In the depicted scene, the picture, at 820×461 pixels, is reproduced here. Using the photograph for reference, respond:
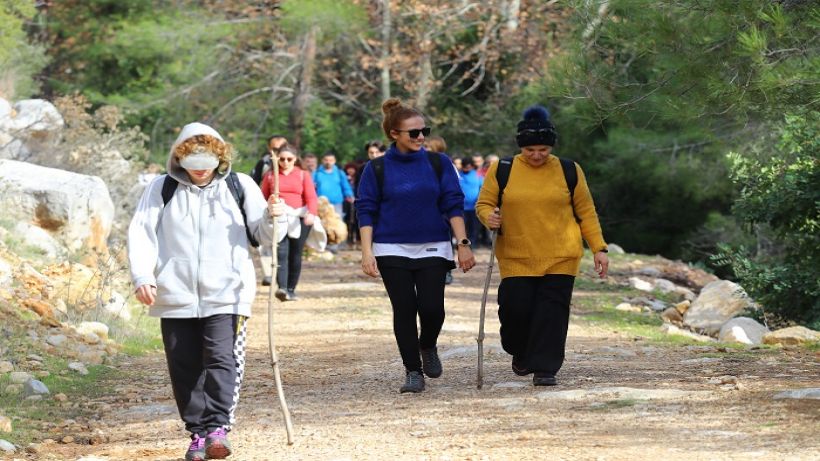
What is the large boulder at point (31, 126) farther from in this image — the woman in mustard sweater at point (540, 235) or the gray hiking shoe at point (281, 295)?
the woman in mustard sweater at point (540, 235)

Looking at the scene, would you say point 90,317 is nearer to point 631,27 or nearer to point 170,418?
point 170,418

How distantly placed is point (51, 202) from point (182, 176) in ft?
27.5

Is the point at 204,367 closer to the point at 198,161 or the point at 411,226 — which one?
the point at 198,161

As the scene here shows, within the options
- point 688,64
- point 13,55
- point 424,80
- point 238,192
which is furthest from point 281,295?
point 424,80

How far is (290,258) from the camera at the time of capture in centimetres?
1577

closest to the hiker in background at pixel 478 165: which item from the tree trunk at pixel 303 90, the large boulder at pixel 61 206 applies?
the tree trunk at pixel 303 90

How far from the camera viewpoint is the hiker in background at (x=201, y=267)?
23.3ft

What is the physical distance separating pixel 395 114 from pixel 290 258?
6928 millimetres

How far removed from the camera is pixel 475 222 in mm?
24609

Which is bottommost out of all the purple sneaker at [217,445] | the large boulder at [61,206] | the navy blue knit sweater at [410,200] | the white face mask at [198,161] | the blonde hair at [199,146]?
the purple sneaker at [217,445]

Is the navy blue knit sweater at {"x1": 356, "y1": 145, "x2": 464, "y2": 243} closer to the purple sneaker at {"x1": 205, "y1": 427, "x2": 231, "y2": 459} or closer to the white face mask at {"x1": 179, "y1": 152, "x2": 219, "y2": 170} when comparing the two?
the white face mask at {"x1": 179, "y1": 152, "x2": 219, "y2": 170}

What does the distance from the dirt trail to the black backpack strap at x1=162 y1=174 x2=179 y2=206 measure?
4.24 ft

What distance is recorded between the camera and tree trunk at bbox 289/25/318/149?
3394 centimetres

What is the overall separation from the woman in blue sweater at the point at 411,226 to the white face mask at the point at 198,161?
74.2 inches
